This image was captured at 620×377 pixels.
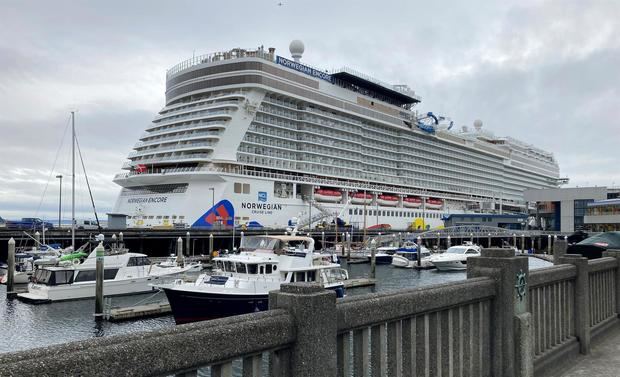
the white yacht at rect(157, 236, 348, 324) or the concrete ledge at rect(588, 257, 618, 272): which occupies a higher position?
the concrete ledge at rect(588, 257, 618, 272)

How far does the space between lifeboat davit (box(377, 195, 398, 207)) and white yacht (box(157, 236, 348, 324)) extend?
44.9m

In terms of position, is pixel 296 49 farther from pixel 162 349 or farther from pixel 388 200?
pixel 162 349

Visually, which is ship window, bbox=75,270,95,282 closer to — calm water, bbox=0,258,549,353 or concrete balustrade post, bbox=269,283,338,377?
calm water, bbox=0,258,549,353

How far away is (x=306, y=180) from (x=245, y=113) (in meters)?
10.6

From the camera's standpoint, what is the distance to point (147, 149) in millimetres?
53031

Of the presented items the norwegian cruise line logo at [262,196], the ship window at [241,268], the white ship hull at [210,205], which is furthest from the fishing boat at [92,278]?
the norwegian cruise line logo at [262,196]

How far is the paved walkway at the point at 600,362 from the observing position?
6.96 meters

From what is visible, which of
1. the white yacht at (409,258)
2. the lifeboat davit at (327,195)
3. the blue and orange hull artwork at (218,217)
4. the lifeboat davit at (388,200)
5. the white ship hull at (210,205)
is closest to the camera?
the white yacht at (409,258)

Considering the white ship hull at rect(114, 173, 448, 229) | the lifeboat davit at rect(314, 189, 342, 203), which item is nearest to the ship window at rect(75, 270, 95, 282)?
the white ship hull at rect(114, 173, 448, 229)

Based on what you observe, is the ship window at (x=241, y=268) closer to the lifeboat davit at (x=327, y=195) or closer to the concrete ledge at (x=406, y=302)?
the concrete ledge at (x=406, y=302)

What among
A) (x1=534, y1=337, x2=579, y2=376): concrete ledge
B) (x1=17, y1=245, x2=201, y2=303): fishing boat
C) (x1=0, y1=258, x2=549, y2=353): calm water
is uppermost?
(x1=534, y1=337, x2=579, y2=376): concrete ledge

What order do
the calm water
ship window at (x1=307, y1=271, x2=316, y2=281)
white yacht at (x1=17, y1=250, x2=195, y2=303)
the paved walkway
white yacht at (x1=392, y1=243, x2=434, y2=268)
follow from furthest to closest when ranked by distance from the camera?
1. white yacht at (x1=392, y1=243, x2=434, y2=268)
2. white yacht at (x1=17, y1=250, x2=195, y2=303)
3. ship window at (x1=307, y1=271, x2=316, y2=281)
4. the calm water
5. the paved walkway

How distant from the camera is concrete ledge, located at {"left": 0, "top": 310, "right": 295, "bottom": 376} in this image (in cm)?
223

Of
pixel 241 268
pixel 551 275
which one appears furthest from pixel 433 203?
pixel 551 275
